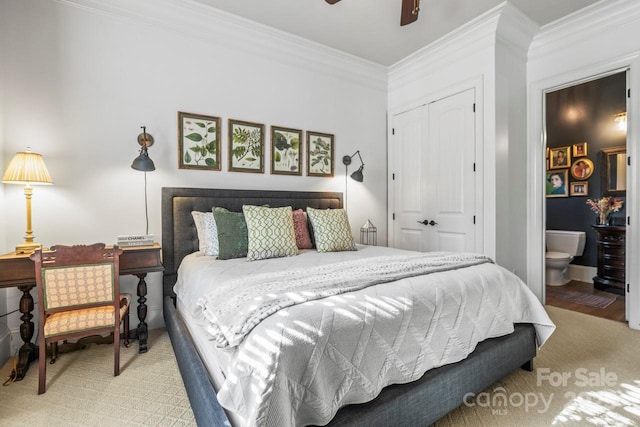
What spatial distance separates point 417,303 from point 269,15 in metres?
2.93

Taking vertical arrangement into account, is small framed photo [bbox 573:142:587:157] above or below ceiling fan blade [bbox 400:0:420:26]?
below

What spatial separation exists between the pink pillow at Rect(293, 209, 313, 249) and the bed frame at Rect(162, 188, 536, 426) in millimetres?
917

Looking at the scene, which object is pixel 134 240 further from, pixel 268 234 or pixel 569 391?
pixel 569 391

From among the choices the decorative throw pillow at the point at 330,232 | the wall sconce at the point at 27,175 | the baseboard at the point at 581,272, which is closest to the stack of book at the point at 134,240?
the wall sconce at the point at 27,175

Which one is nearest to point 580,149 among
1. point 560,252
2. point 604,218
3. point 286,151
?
point 604,218

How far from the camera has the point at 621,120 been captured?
3.95 meters

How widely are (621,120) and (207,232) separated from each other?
5242 mm

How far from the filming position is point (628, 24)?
271cm

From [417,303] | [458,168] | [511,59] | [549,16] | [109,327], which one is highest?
[549,16]

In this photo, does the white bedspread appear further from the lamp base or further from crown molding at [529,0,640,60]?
crown molding at [529,0,640,60]

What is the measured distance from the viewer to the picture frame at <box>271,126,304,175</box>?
3297mm

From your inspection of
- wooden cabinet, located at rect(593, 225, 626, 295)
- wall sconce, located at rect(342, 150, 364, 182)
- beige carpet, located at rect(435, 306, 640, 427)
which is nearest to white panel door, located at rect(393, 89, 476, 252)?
wall sconce, located at rect(342, 150, 364, 182)

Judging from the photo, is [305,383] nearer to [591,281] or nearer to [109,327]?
[109,327]

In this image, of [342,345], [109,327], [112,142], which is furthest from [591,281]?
[112,142]
